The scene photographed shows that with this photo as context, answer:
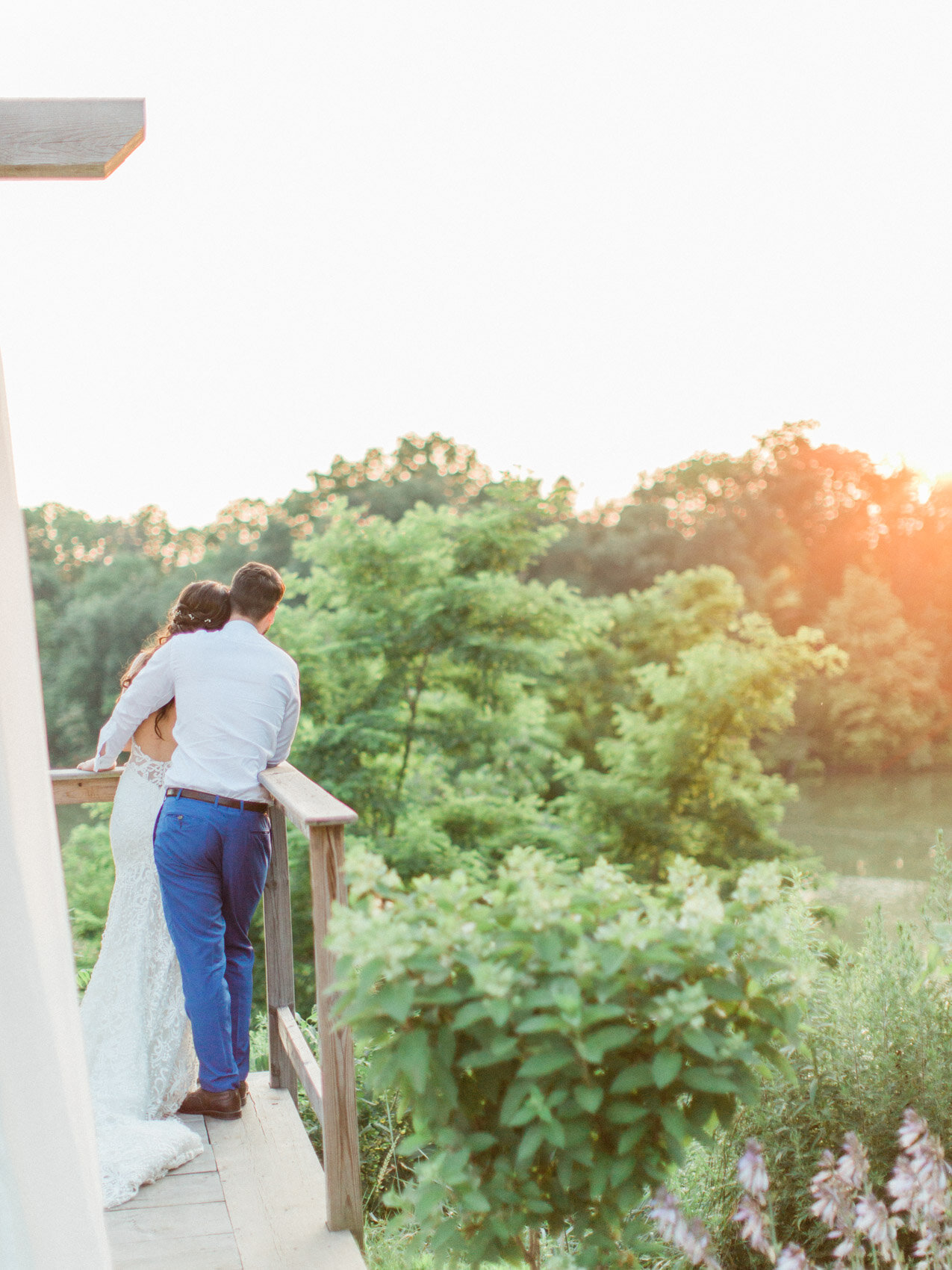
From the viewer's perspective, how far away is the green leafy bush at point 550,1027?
4.64 ft

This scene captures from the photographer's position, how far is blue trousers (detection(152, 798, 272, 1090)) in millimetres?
2621

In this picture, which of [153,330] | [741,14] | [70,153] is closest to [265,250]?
[153,330]

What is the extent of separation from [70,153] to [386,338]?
2199cm

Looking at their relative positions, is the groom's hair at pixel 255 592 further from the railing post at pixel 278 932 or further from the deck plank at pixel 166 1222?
the deck plank at pixel 166 1222

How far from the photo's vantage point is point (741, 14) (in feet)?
34.4

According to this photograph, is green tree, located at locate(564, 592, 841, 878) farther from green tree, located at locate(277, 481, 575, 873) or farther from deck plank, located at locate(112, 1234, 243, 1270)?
deck plank, located at locate(112, 1234, 243, 1270)

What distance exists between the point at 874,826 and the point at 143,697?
20.3m

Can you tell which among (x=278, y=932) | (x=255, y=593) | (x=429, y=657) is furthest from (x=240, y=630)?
(x=429, y=657)

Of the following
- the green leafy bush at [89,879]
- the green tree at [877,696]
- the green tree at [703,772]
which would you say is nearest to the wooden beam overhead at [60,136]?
the green leafy bush at [89,879]

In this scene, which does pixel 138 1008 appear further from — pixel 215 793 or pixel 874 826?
pixel 874 826

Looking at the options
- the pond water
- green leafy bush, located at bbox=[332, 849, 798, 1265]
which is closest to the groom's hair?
green leafy bush, located at bbox=[332, 849, 798, 1265]

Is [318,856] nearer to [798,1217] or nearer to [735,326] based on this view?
[798,1217]

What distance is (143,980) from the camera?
2.75 metres

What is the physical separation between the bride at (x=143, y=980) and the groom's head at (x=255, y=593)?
5cm
